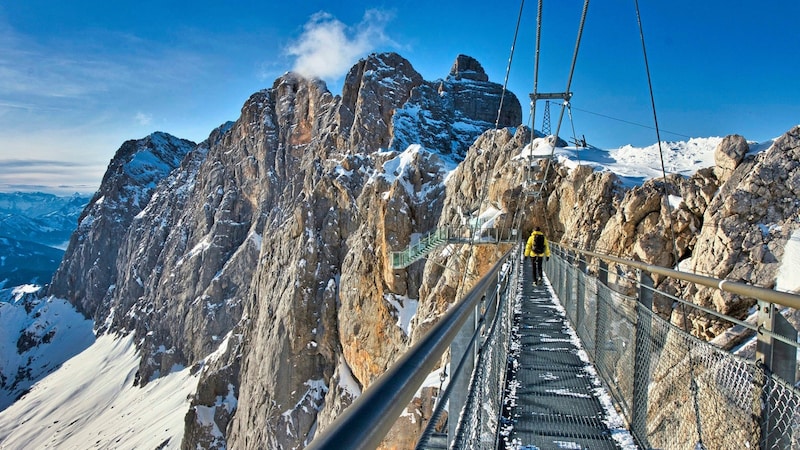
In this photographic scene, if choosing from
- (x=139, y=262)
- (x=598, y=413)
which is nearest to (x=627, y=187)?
(x=598, y=413)

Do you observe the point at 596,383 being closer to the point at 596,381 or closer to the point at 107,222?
the point at 596,381

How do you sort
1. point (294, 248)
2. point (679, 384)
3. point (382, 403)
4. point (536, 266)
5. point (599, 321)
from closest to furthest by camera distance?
point (382, 403) < point (679, 384) < point (599, 321) < point (536, 266) < point (294, 248)

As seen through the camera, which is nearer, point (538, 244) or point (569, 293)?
point (569, 293)

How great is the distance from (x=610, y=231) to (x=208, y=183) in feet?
338

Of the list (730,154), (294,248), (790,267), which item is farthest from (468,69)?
(790,267)

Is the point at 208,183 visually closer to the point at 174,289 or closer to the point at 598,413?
the point at 174,289

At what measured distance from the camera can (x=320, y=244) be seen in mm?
49656

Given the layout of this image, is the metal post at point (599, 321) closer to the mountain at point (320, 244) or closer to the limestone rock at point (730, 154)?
the mountain at point (320, 244)

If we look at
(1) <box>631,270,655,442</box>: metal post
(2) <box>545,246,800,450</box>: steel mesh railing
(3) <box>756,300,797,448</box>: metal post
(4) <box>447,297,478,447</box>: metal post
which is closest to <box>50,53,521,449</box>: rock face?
(2) <box>545,246,800,450</box>: steel mesh railing

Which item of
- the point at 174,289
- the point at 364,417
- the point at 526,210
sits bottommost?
the point at 174,289

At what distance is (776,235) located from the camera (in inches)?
503

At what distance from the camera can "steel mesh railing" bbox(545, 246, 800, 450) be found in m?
2.58

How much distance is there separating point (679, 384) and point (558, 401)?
1.29m

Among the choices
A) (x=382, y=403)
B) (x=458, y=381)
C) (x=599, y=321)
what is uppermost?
(x=382, y=403)
